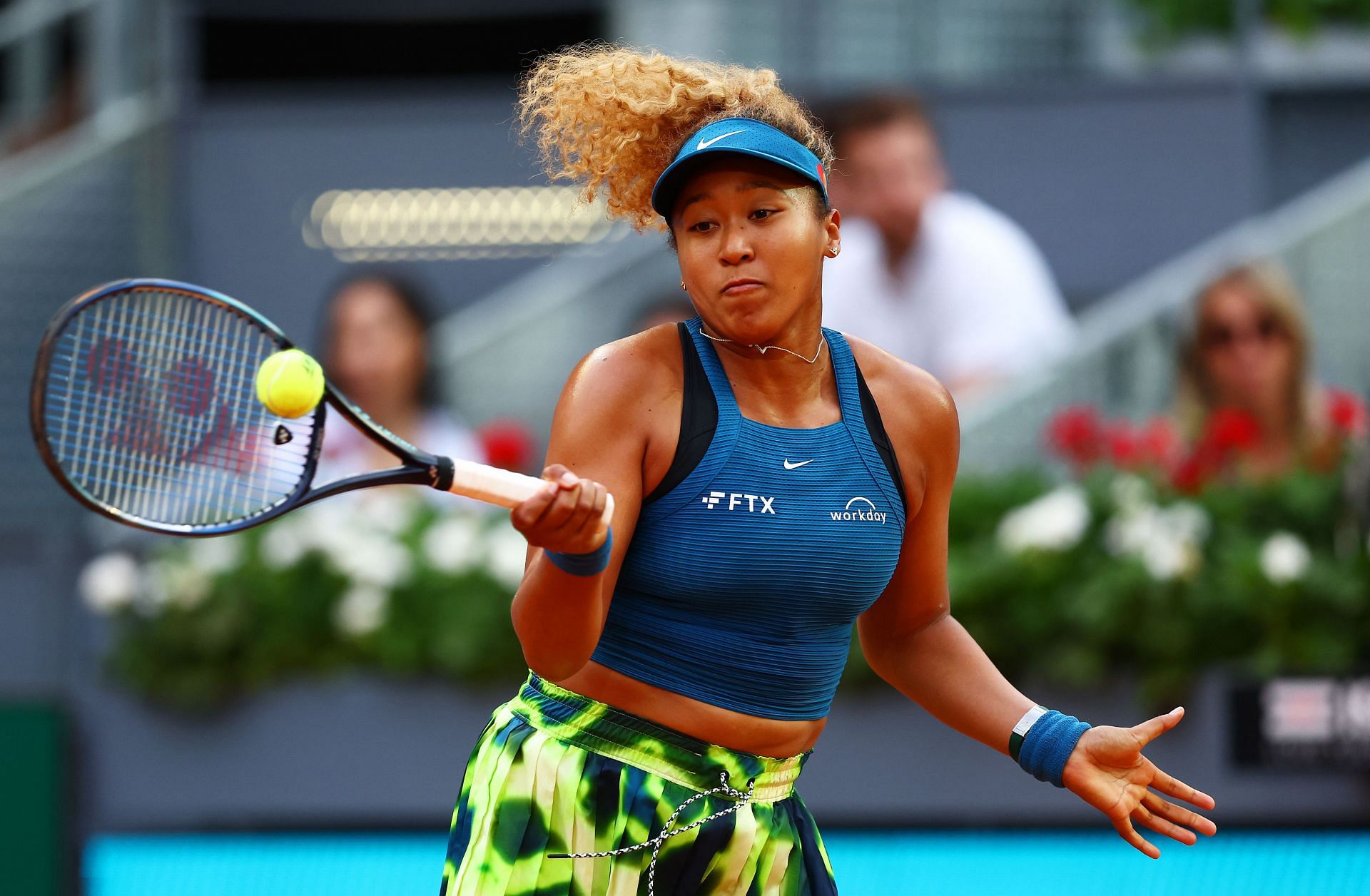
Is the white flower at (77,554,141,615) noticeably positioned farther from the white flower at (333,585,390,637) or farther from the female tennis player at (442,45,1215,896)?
the female tennis player at (442,45,1215,896)

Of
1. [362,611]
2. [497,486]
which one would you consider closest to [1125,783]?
[497,486]

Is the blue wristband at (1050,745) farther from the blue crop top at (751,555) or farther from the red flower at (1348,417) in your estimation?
the red flower at (1348,417)

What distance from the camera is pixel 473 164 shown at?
7949 mm

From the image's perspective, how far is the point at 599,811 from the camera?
2.54 metres

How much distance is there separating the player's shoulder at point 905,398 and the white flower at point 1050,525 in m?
2.41

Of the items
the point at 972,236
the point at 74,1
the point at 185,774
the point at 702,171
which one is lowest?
the point at 185,774

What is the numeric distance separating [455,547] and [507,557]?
0.63ft

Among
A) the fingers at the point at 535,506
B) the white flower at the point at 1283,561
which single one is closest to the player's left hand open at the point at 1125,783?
the fingers at the point at 535,506

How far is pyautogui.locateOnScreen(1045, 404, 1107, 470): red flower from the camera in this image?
5.60m

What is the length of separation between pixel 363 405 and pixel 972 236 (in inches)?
93.4

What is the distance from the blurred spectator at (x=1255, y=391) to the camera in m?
5.44

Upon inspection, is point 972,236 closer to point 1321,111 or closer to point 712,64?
point 1321,111

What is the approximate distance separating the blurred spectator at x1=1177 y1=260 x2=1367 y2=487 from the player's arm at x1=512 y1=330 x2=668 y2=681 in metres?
3.25

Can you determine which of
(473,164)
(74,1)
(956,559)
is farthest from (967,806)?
(74,1)
